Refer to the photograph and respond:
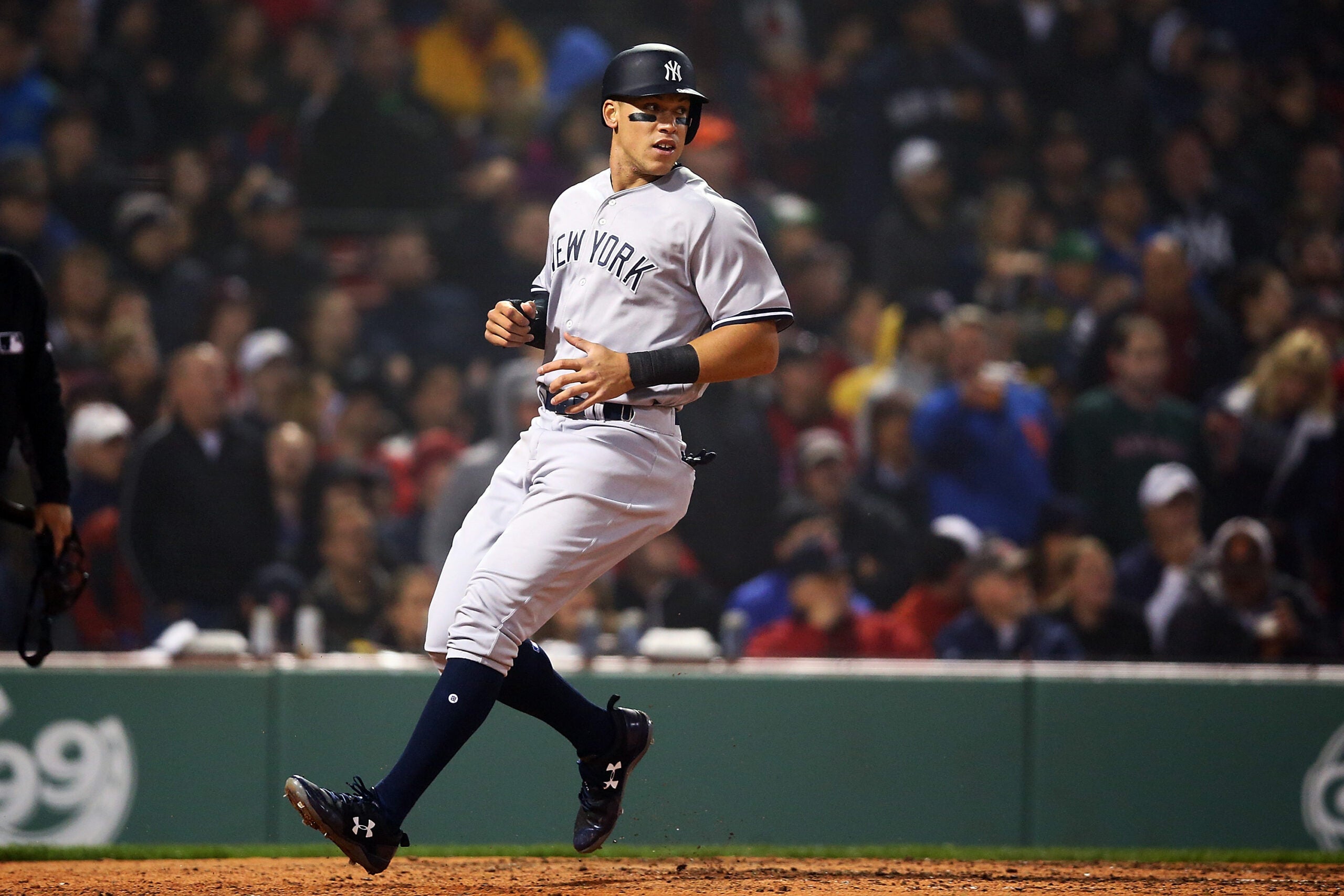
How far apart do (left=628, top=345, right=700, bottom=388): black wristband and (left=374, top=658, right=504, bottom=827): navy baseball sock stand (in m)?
0.74

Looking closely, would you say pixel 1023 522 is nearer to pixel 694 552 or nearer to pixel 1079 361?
pixel 1079 361

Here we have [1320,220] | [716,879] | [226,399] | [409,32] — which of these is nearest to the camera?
[716,879]

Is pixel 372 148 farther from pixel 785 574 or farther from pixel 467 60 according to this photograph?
pixel 785 574

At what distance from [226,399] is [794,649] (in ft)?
8.71

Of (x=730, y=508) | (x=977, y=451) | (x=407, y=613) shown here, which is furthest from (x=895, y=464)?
(x=407, y=613)

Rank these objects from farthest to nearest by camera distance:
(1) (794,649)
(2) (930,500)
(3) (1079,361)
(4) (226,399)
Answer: (3) (1079,361) < (2) (930,500) < (4) (226,399) < (1) (794,649)

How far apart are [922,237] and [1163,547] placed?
2772mm

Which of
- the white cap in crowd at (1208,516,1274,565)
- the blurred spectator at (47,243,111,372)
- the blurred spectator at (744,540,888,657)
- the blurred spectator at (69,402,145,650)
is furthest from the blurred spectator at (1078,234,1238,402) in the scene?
the blurred spectator at (47,243,111,372)

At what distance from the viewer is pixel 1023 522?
7.23 m

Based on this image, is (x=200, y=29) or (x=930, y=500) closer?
(x=930, y=500)

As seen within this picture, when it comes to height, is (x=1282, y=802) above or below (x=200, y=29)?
below

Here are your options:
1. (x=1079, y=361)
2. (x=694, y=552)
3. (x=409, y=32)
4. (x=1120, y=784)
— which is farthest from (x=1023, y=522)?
(x=409, y=32)

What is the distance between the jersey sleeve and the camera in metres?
3.54

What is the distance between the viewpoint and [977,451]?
23.7ft
